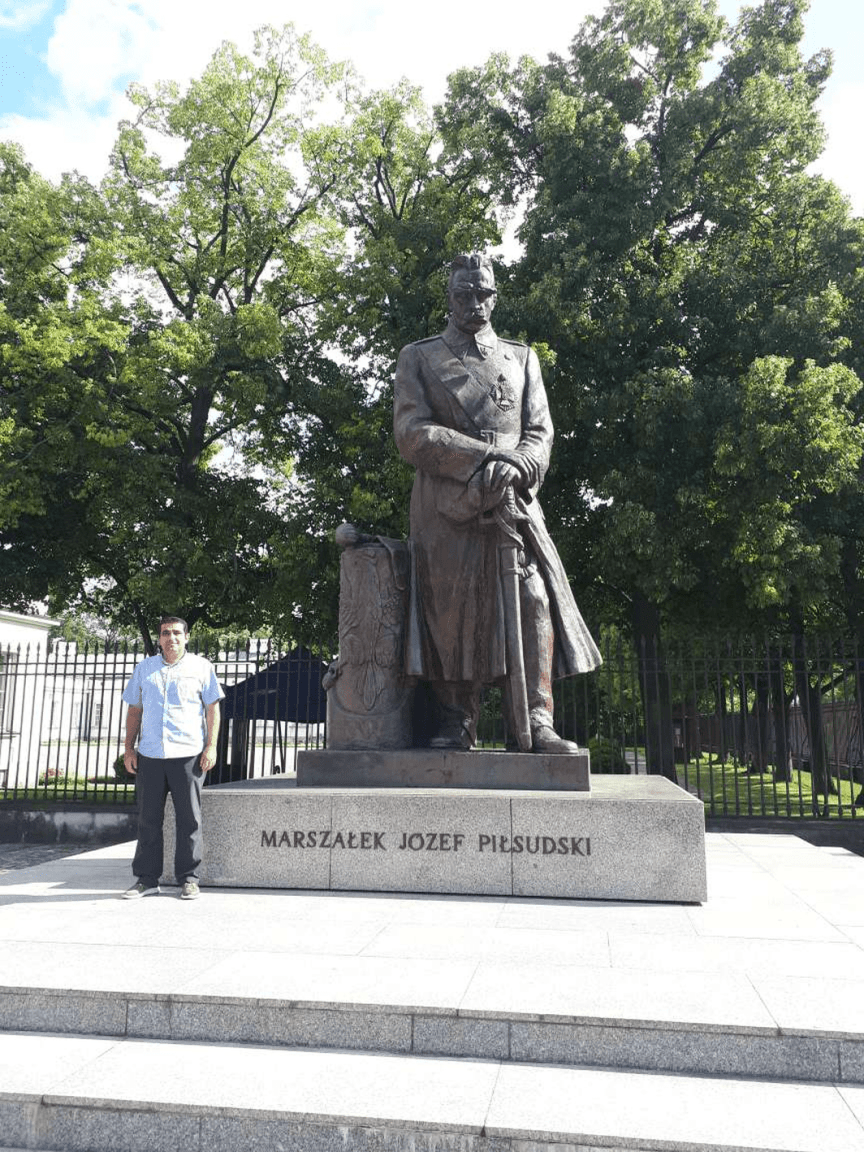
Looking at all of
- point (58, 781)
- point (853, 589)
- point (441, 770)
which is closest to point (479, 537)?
point (441, 770)

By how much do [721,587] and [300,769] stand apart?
42.0 ft

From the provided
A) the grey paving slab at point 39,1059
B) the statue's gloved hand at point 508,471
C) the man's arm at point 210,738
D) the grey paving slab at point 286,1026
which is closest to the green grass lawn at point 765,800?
the statue's gloved hand at point 508,471

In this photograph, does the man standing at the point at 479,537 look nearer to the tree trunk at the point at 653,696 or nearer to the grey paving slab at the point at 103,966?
the grey paving slab at the point at 103,966

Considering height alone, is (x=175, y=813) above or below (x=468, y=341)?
below

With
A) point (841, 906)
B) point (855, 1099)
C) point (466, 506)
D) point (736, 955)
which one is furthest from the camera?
point (466, 506)

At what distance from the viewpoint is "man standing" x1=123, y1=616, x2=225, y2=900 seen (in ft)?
18.9

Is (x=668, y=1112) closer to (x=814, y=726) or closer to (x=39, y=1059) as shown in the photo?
(x=39, y=1059)

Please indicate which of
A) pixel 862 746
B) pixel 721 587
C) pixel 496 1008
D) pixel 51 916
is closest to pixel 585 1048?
pixel 496 1008

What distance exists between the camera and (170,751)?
5.77 meters

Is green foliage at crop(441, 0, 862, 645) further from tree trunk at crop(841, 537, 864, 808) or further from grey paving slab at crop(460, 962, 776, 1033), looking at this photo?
grey paving slab at crop(460, 962, 776, 1033)

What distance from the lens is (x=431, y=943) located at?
448cm

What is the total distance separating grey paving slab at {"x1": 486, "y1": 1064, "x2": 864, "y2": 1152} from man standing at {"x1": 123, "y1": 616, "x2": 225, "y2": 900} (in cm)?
299

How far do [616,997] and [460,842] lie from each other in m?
2.10

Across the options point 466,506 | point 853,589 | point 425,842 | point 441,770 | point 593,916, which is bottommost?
point 593,916
